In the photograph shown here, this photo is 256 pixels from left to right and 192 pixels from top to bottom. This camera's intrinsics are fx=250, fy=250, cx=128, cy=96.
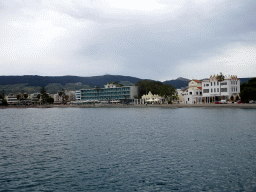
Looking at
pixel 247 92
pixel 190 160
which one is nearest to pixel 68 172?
pixel 190 160

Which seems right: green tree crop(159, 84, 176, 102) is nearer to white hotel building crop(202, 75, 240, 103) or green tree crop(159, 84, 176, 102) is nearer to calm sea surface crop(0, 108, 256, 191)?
white hotel building crop(202, 75, 240, 103)

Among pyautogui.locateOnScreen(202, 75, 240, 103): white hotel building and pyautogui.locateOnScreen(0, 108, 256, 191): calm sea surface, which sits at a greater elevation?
pyautogui.locateOnScreen(202, 75, 240, 103): white hotel building

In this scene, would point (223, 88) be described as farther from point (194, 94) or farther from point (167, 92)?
point (167, 92)

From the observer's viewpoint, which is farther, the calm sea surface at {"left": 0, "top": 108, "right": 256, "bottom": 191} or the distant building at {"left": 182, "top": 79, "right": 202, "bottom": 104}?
the distant building at {"left": 182, "top": 79, "right": 202, "bottom": 104}

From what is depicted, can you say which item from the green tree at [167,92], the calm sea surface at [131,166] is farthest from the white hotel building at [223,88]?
the calm sea surface at [131,166]

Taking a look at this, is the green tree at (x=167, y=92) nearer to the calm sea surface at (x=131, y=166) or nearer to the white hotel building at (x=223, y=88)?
the white hotel building at (x=223, y=88)

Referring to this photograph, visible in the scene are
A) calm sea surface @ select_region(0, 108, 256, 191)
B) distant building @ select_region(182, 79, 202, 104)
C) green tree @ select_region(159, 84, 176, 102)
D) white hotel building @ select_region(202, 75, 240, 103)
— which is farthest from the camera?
green tree @ select_region(159, 84, 176, 102)

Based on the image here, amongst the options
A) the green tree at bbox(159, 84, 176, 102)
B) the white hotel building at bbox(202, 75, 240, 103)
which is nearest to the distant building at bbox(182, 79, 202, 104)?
the white hotel building at bbox(202, 75, 240, 103)

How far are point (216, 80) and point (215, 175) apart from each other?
130 meters

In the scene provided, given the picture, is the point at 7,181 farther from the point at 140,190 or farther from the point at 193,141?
the point at 193,141

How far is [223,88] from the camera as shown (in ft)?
454

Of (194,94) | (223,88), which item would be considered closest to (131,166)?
(223,88)

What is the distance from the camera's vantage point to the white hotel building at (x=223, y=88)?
136250 mm

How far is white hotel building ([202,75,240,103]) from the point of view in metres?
136
